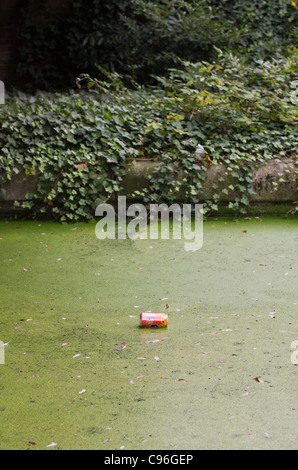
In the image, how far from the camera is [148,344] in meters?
2.37

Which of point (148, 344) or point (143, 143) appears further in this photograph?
point (143, 143)

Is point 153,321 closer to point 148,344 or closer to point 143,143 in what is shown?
point 148,344

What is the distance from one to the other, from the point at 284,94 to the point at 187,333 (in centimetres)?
333

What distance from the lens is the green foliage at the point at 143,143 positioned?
435 centimetres

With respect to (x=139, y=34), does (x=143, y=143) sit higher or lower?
lower

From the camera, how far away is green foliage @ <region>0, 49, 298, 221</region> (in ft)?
14.3

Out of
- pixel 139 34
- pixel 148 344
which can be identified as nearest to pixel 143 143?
pixel 148 344

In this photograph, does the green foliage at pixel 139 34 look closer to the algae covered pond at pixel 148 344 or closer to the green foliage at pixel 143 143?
the green foliage at pixel 143 143

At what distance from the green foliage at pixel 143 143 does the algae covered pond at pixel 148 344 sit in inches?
22.9

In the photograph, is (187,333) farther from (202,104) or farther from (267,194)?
(202,104)

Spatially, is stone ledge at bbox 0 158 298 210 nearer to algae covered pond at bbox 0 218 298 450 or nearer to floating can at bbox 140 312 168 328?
algae covered pond at bbox 0 218 298 450

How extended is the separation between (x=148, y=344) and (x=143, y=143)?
2.57 m

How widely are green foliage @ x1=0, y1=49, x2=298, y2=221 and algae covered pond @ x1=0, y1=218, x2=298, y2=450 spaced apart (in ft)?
1.91
